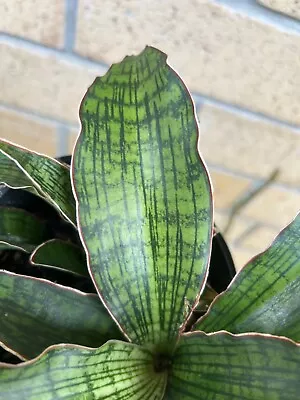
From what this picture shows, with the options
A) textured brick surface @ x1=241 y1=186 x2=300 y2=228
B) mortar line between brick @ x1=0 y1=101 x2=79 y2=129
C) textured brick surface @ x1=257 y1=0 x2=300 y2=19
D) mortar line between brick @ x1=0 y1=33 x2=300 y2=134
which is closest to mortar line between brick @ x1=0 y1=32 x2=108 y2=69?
mortar line between brick @ x1=0 y1=33 x2=300 y2=134

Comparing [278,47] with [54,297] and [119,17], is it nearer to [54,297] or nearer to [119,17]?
[119,17]

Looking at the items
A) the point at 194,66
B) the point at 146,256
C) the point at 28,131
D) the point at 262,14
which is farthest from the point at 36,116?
the point at 146,256

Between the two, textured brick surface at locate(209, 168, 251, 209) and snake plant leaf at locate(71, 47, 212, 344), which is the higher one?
snake plant leaf at locate(71, 47, 212, 344)

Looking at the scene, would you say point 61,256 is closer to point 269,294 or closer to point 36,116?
point 269,294

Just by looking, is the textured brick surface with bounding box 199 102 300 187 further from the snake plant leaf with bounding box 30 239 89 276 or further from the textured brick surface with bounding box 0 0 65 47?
the snake plant leaf with bounding box 30 239 89 276

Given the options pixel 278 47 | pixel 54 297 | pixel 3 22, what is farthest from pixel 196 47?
pixel 54 297

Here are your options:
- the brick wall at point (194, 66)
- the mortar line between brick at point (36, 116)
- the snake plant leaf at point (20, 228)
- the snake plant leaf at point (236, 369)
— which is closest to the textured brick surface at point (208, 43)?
the brick wall at point (194, 66)
